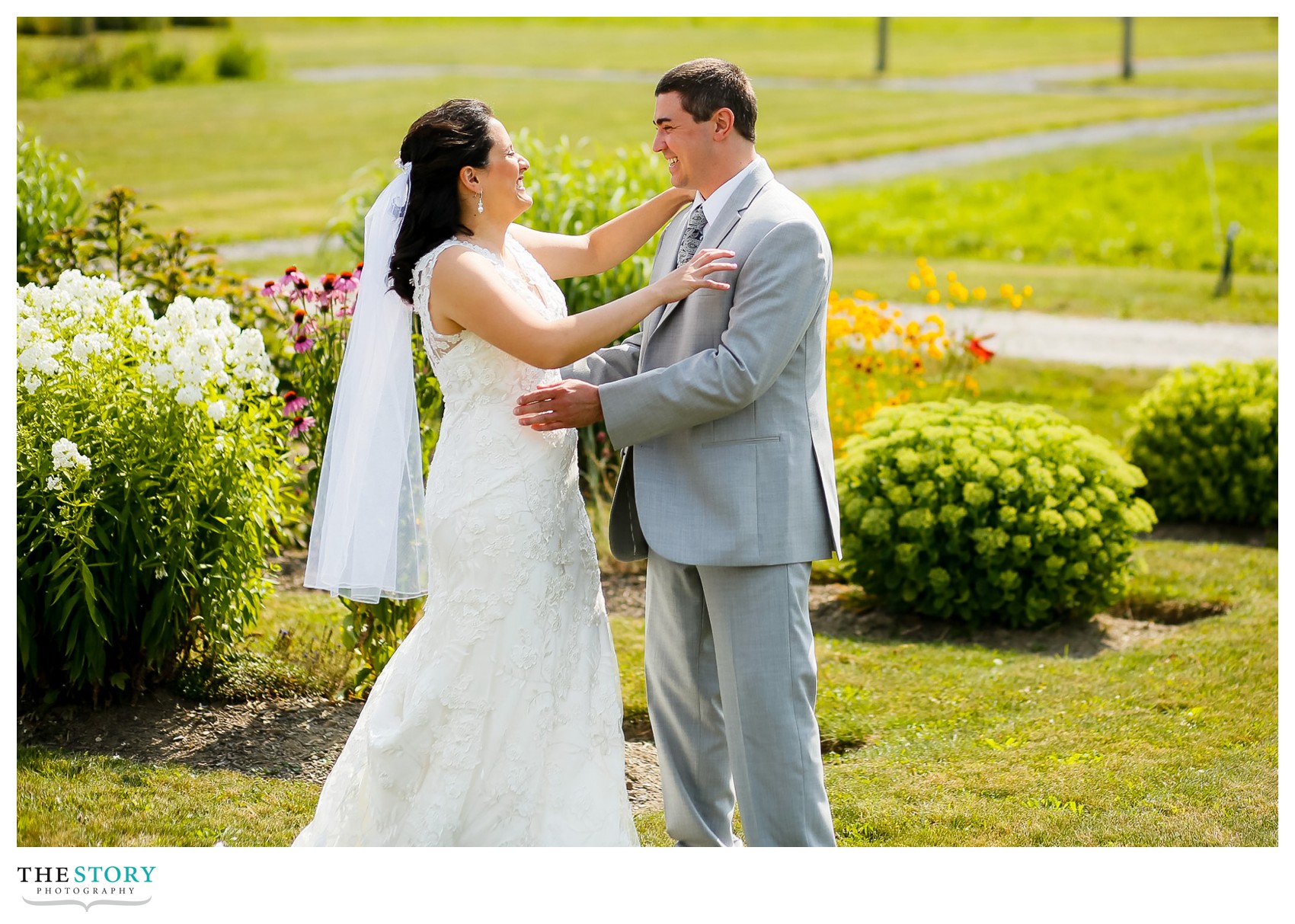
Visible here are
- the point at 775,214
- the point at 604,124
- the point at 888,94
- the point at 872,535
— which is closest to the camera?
the point at 775,214

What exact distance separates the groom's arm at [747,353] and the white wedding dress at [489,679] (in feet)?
1.14

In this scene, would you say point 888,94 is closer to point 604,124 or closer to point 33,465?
point 604,124

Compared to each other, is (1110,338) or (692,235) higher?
(1110,338)

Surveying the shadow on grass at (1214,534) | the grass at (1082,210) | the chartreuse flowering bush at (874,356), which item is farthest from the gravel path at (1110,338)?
the grass at (1082,210)

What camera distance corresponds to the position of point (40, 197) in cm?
744

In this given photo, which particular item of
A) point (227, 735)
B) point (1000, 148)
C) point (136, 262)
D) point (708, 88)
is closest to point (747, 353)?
point (708, 88)

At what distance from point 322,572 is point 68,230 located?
3.32 metres

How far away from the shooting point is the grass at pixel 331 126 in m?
15.9

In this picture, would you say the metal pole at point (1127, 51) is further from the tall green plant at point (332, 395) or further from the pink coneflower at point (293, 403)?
the pink coneflower at point (293, 403)

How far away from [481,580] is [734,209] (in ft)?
3.95

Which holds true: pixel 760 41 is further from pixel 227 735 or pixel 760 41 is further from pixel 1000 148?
pixel 227 735

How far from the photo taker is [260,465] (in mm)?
4688

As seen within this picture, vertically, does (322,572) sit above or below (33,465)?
below

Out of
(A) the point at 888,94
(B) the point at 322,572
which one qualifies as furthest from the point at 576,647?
(A) the point at 888,94
